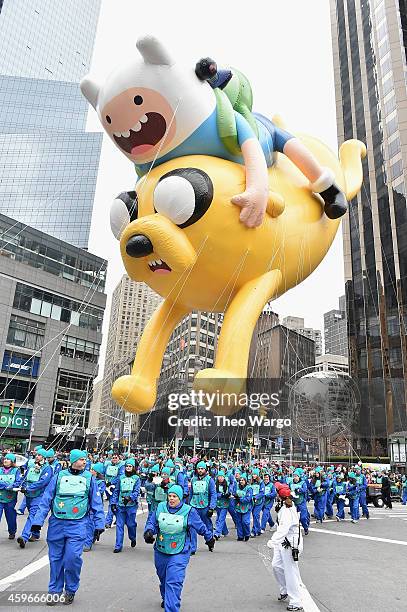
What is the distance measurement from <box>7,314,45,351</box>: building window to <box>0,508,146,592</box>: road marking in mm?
35546

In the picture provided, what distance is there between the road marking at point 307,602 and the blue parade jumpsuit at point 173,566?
4.15 ft

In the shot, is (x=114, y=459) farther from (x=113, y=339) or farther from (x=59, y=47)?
(x=59, y=47)

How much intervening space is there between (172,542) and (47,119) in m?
106

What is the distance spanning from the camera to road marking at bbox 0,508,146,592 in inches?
208

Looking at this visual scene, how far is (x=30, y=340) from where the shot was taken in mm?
40750

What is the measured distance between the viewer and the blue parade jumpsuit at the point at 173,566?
13.9ft

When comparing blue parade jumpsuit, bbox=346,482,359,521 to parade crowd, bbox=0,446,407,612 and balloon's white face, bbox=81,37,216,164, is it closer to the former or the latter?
parade crowd, bbox=0,446,407,612

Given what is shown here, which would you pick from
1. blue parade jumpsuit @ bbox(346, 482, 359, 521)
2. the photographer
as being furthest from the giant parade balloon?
blue parade jumpsuit @ bbox(346, 482, 359, 521)

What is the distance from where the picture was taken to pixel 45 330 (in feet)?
138

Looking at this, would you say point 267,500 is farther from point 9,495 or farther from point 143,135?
point 143,135

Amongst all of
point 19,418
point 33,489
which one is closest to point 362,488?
point 33,489

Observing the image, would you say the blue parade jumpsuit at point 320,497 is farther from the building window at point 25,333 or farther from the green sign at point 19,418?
the building window at point 25,333

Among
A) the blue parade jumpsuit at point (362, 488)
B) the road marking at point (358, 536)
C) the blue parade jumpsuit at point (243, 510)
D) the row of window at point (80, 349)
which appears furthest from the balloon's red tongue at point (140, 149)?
the row of window at point (80, 349)

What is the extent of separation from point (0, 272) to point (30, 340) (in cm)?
638
